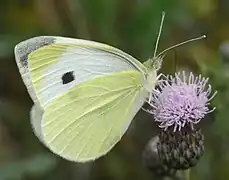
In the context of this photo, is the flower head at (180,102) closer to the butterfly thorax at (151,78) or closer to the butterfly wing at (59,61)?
the butterfly thorax at (151,78)

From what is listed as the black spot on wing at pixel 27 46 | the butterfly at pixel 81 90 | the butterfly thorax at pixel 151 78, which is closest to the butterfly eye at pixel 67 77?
the butterfly at pixel 81 90

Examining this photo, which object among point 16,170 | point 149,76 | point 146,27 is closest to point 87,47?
point 149,76

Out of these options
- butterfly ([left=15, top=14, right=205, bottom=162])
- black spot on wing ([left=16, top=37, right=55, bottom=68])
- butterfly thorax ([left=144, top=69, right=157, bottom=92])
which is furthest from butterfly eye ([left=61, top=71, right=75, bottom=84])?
butterfly thorax ([left=144, top=69, right=157, bottom=92])

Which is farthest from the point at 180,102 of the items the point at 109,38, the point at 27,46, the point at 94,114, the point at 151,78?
the point at 109,38

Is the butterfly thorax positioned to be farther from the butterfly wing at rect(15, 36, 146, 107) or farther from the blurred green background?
the blurred green background

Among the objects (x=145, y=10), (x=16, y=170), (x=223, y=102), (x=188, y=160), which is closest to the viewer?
(x=188, y=160)

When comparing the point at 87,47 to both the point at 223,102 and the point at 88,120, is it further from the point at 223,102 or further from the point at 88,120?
the point at 223,102

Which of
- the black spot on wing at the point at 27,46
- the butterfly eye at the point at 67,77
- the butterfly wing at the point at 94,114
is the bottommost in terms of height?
the butterfly wing at the point at 94,114

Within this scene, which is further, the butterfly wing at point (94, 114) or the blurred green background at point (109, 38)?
the blurred green background at point (109, 38)
